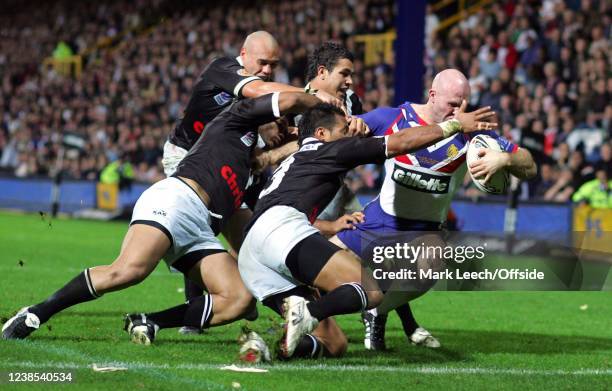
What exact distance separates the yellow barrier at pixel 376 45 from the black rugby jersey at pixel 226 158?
16183 mm

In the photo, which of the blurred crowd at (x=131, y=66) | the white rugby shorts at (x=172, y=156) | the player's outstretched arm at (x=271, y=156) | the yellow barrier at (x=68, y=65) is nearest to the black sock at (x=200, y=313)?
the player's outstretched arm at (x=271, y=156)

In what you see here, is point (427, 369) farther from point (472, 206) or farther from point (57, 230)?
point (57, 230)

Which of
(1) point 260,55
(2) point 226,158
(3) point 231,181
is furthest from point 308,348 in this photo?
(1) point 260,55

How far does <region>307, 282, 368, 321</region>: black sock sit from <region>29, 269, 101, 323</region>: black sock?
1.52 m

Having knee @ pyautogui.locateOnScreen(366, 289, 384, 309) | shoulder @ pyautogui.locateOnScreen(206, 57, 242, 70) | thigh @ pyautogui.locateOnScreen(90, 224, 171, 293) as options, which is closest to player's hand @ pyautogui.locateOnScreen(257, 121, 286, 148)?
shoulder @ pyautogui.locateOnScreen(206, 57, 242, 70)

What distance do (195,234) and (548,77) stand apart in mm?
12467

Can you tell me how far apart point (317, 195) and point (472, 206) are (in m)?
10.7

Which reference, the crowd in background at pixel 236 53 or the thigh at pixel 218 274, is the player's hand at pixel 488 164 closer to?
the thigh at pixel 218 274

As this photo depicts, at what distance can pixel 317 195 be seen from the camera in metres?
6.98

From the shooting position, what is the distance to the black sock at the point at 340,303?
6.58 meters

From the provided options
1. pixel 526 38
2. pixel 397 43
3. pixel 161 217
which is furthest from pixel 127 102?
pixel 161 217

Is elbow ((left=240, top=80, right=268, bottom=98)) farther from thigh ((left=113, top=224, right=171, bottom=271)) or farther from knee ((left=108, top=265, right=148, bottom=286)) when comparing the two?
knee ((left=108, top=265, right=148, bottom=286))

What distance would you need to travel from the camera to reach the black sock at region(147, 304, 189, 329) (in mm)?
7453

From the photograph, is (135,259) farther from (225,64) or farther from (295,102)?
(225,64)
